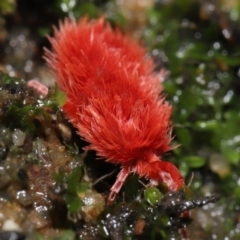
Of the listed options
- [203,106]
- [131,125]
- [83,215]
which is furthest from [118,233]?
[203,106]

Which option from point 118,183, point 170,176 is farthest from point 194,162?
point 118,183

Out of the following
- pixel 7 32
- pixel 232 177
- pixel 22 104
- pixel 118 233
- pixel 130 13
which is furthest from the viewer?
pixel 130 13

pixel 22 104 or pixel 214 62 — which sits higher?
pixel 22 104

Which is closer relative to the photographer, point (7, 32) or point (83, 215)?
point (83, 215)

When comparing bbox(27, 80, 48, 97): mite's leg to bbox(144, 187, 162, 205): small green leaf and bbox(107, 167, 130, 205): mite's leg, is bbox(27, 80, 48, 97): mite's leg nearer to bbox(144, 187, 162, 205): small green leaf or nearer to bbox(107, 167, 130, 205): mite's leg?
bbox(107, 167, 130, 205): mite's leg

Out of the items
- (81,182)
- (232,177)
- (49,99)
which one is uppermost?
(49,99)

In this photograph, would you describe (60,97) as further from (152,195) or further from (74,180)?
(152,195)

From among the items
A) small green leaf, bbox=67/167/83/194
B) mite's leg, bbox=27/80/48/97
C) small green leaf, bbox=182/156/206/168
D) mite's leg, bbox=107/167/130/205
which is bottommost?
small green leaf, bbox=182/156/206/168

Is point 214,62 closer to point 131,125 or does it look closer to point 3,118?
point 131,125

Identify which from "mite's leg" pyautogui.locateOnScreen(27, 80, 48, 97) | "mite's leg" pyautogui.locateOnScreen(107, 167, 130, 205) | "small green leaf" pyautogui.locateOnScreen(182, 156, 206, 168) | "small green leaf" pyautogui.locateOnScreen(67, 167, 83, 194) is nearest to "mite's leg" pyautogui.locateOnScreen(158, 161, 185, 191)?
"mite's leg" pyautogui.locateOnScreen(107, 167, 130, 205)
